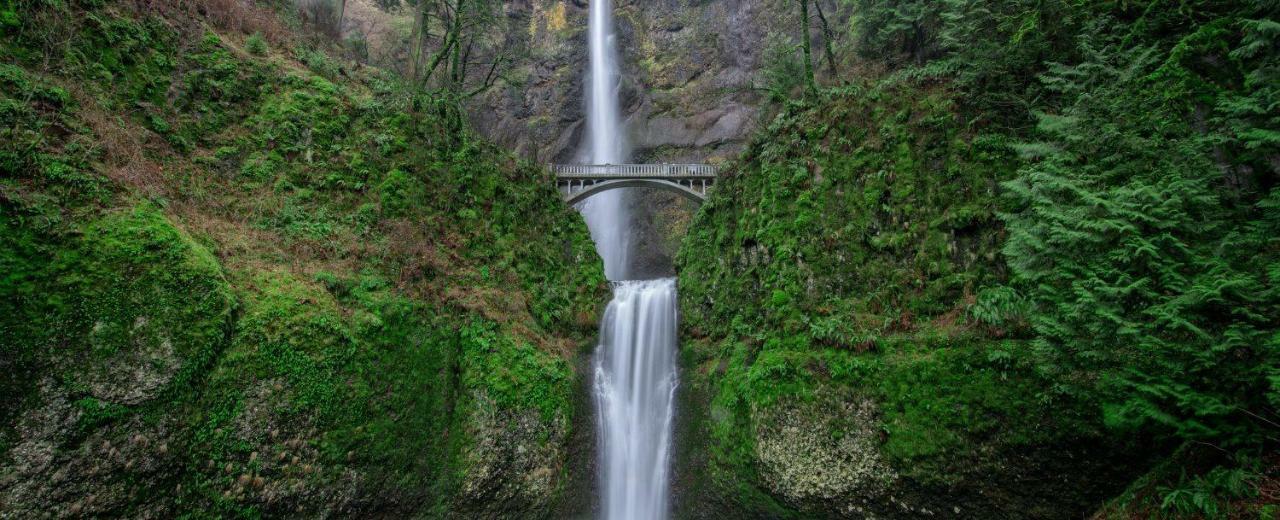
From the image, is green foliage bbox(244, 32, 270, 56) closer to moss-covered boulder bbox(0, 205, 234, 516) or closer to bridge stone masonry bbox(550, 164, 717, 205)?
moss-covered boulder bbox(0, 205, 234, 516)

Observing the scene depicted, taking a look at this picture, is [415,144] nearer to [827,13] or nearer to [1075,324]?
[1075,324]

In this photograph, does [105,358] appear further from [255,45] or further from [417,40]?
[417,40]

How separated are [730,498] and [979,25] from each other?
11652 mm

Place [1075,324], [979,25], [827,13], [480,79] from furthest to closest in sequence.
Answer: [480,79] → [827,13] → [979,25] → [1075,324]

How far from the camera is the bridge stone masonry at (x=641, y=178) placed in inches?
1027

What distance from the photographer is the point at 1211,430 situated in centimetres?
535

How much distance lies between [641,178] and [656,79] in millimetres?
11906

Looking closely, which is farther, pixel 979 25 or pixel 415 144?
pixel 415 144

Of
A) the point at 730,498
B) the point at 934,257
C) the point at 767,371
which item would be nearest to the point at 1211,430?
the point at 934,257

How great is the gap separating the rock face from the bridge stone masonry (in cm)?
513

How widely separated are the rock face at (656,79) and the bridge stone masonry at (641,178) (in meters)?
5.13

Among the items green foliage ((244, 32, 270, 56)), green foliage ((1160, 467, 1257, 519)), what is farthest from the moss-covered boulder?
green foliage ((1160, 467, 1257, 519))

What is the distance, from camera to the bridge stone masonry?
2609cm

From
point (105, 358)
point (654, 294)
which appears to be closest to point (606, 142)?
point (654, 294)
